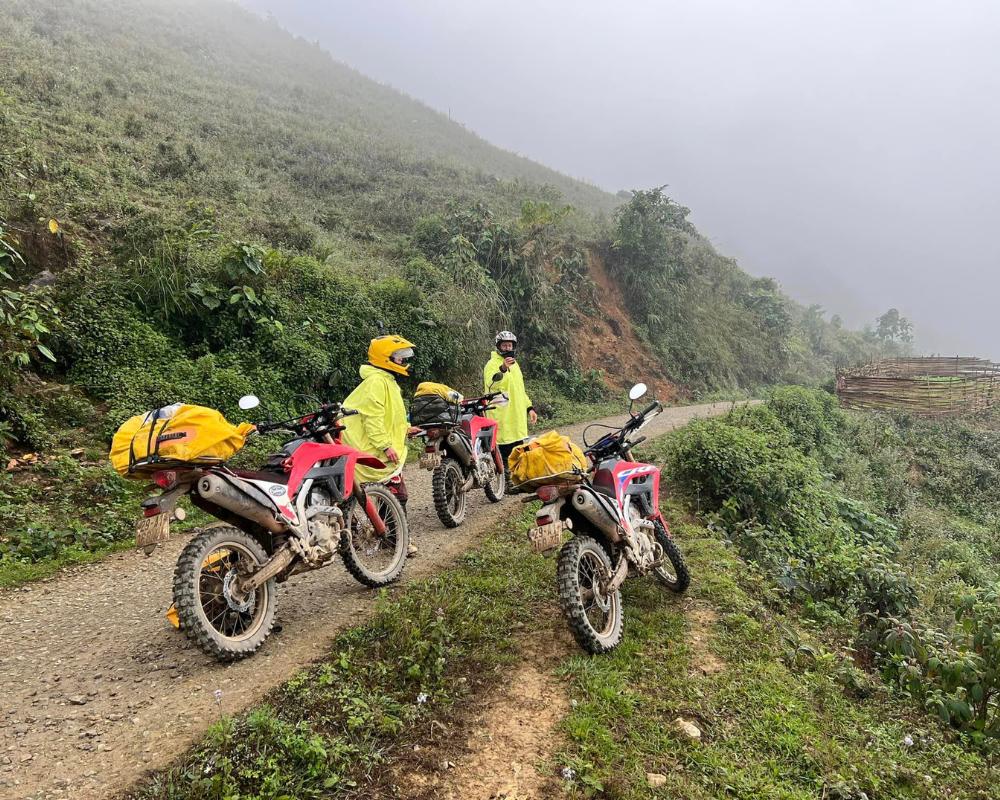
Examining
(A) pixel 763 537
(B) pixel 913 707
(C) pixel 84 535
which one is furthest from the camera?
(A) pixel 763 537

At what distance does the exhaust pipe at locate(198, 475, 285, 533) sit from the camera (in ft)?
11.3

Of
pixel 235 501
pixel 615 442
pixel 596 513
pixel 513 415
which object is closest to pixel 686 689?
pixel 596 513

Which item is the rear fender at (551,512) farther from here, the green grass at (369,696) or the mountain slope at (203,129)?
the mountain slope at (203,129)

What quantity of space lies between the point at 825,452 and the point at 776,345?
19760mm

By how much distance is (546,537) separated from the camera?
3.75 m

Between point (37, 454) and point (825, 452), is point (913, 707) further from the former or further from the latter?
point (825, 452)

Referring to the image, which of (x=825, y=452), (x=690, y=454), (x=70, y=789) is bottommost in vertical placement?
(x=70, y=789)

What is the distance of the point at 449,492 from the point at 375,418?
1.81 meters

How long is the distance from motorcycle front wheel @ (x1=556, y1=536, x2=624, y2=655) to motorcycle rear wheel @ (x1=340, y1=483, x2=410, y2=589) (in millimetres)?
1684

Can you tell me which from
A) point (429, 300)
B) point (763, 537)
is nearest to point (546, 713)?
point (763, 537)

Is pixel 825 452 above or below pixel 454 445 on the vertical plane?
above

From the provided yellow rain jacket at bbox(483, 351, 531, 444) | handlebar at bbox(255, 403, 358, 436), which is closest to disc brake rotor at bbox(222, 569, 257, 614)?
handlebar at bbox(255, 403, 358, 436)

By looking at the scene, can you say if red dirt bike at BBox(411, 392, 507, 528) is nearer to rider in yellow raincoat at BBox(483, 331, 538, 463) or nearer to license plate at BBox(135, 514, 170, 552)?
rider in yellow raincoat at BBox(483, 331, 538, 463)

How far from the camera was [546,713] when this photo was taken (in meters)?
3.36
